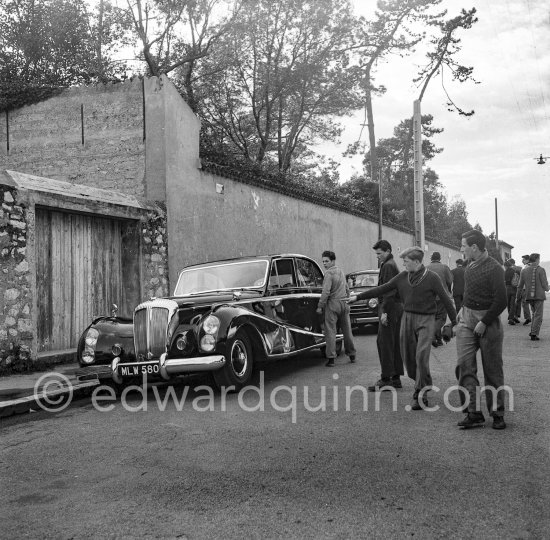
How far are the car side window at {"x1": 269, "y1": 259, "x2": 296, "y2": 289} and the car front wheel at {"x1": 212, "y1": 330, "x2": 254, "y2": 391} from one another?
140 centimetres

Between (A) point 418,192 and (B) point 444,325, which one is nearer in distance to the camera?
(B) point 444,325

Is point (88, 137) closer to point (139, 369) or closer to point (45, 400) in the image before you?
point (45, 400)

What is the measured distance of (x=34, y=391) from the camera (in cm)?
672

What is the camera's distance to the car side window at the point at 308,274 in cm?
898

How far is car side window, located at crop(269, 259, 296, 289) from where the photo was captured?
8.14 meters

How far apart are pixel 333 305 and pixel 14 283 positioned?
4805mm

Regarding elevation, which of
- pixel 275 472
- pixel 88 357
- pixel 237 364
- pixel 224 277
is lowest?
pixel 275 472

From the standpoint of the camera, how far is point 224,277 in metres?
8.24

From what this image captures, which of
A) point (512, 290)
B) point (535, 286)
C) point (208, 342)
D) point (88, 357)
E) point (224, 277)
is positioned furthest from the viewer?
point (512, 290)

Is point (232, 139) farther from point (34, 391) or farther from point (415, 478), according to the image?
point (415, 478)

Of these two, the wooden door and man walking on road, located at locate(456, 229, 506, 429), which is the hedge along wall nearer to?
the wooden door

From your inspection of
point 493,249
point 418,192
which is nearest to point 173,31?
point 418,192

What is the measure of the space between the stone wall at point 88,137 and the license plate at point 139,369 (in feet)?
20.8

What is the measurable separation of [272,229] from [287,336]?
29.9 ft
